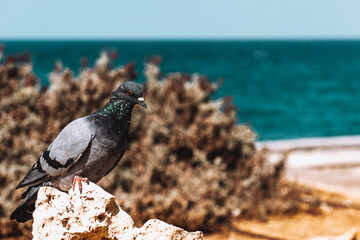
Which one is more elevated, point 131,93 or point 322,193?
point 131,93

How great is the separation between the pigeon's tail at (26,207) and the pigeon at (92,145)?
25mm

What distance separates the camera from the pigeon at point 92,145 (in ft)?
10.4

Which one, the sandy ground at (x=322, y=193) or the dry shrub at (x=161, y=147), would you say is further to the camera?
the sandy ground at (x=322, y=193)

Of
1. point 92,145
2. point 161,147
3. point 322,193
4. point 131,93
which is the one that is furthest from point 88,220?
point 322,193

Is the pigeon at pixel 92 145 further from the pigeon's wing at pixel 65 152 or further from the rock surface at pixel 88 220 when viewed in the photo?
the rock surface at pixel 88 220

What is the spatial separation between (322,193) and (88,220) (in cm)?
639

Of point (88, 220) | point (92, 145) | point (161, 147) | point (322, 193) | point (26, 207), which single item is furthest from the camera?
point (322, 193)

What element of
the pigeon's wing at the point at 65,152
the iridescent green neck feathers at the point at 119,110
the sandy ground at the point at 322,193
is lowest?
the sandy ground at the point at 322,193

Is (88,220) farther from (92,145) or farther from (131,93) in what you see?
(131,93)

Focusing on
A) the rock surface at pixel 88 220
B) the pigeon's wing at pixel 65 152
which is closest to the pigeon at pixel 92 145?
the pigeon's wing at pixel 65 152

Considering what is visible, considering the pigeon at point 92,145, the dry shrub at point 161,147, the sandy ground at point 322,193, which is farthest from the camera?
the sandy ground at point 322,193

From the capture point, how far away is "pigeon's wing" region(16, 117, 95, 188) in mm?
3184

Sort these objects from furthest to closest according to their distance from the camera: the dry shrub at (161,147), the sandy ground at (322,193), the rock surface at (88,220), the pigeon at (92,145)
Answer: the sandy ground at (322,193) < the dry shrub at (161,147) < the pigeon at (92,145) < the rock surface at (88,220)

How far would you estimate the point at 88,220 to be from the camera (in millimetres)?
2826
